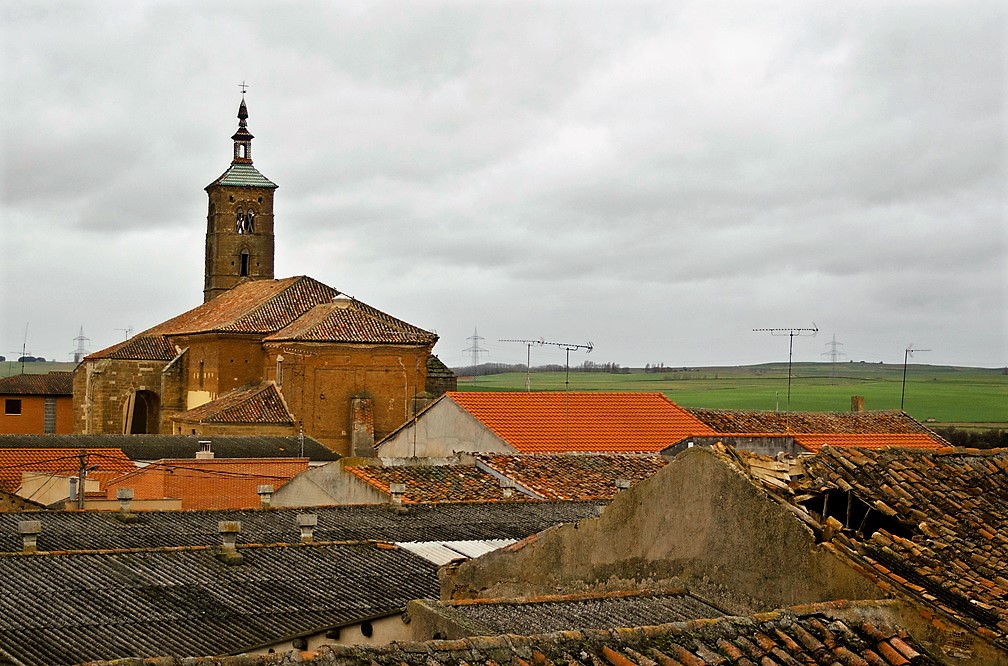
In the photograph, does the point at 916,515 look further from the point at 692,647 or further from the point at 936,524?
the point at 692,647

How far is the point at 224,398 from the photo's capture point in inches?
1843

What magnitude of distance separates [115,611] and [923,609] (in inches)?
357

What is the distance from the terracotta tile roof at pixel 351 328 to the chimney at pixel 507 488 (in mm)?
21013

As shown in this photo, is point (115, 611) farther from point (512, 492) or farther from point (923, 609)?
point (512, 492)

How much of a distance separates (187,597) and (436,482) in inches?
370

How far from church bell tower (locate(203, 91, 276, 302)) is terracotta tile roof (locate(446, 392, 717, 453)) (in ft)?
105

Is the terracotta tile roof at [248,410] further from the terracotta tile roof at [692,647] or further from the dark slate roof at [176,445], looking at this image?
the terracotta tile roof at [692,647]

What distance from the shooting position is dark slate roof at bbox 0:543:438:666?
13141 millimetres

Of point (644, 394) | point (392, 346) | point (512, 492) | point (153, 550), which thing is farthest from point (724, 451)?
point (392, 346)

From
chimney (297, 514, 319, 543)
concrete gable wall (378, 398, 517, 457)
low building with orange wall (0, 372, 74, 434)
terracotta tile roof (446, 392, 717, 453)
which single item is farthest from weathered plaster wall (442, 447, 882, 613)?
low building with orange wall (0, 372, 74, 434)

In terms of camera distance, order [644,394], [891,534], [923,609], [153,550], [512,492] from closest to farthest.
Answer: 1. [923,609]
2. [891,534]
3. [153,550]
4. [512,492]
5. [644,394]

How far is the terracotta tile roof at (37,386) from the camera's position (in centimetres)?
6931

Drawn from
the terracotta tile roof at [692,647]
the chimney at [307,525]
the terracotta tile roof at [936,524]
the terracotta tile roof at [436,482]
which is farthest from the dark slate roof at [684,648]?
the terracotta tile roof at [436,482]

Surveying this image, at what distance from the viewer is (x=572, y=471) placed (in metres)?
25.4
